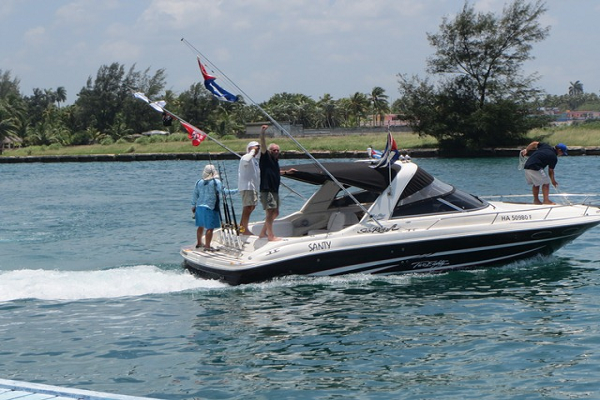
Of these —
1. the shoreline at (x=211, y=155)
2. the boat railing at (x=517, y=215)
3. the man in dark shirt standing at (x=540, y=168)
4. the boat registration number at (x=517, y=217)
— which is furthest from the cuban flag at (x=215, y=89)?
the shoreline at (x=211, y=155)

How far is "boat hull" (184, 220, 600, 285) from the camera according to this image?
13.4m

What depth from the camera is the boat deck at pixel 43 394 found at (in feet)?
23.0

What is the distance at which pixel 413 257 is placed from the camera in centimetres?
1396

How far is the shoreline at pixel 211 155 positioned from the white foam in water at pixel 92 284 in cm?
4300

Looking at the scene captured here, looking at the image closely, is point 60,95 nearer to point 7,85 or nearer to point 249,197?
point 7,85

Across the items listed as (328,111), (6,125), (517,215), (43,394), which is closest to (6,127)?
(6,125)

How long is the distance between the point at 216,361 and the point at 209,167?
4962 millimetres

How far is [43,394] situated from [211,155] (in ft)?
212

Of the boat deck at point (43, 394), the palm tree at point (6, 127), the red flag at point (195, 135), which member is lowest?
the boat deck at point (43, 394)

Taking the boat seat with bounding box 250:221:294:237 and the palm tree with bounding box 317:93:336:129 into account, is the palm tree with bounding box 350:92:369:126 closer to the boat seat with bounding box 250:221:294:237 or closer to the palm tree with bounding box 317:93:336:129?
the palm tree with bounding box 317:93:336:129

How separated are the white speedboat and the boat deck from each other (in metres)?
6.14

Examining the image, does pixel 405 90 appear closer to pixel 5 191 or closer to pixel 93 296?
pixel 5 191

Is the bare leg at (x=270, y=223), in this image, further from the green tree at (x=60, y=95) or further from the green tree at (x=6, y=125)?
the green tree at (x=60, y=95)

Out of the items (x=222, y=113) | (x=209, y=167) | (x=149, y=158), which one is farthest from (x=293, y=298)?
(x=222, y=113)
